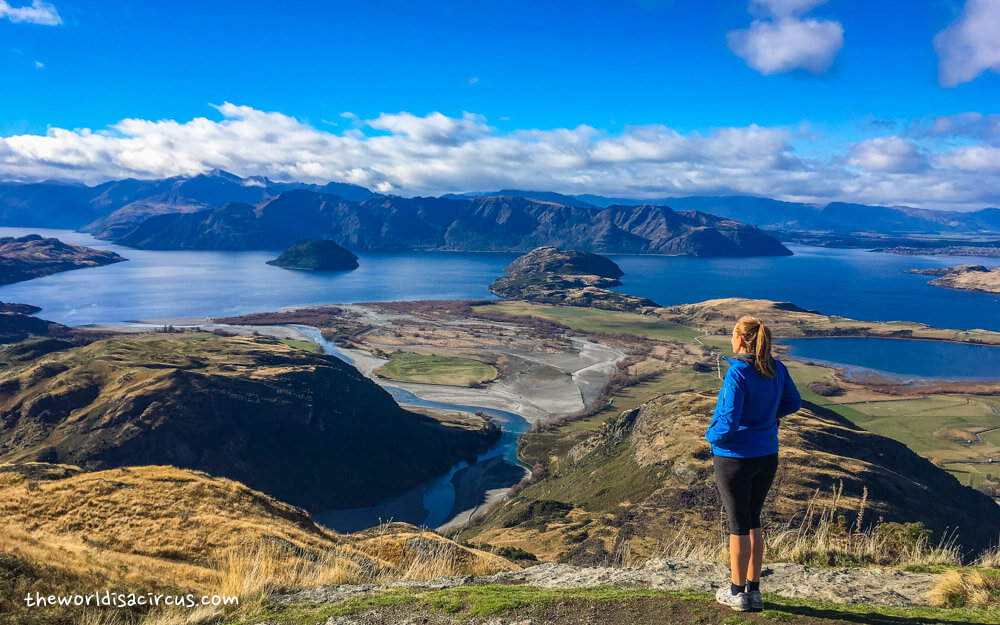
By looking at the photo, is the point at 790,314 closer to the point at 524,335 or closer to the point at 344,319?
the point at 524,335

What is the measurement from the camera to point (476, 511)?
209ft

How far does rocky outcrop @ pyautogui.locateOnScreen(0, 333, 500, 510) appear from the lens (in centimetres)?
6388

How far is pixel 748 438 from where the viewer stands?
22.3 ft

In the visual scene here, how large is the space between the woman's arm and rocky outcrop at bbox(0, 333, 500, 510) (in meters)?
64.8

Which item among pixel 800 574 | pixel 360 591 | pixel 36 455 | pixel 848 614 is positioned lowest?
pixel 36 455

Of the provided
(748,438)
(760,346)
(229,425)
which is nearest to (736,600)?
(748,438)

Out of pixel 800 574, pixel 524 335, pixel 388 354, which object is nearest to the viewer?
pixel 800 574

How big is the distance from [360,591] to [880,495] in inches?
1694

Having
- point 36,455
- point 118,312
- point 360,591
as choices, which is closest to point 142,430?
point 36,455

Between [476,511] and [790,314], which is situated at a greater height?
[790,314]

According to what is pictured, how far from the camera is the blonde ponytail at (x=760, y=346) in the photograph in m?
6.67

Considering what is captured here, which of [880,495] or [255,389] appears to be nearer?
[880,495]

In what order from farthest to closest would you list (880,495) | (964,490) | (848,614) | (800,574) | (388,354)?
(388,354), (964,490), (880,495), (800,574), (848,614)

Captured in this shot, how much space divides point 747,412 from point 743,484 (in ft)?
3.01
